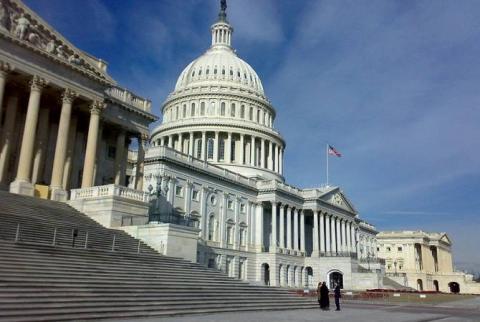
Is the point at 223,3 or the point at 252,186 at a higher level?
the point at 223,3

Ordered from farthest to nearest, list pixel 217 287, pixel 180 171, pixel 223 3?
1. pixel 223 3
2. pixel 180 171
3. pixel 217 287

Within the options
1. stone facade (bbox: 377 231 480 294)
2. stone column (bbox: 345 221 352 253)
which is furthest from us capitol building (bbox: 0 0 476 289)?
stone facade (bbox: 377 231 480 294)

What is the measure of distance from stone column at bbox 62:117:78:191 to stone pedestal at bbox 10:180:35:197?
17.4 ft

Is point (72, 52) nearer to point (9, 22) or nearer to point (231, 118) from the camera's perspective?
point (9, 22)

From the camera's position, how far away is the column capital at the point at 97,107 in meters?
41.7

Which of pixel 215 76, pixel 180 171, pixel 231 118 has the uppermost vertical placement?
pixel 215 76

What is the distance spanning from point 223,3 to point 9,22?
94.4 metres

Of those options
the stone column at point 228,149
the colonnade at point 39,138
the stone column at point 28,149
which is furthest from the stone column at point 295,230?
the stone column at point 28,149

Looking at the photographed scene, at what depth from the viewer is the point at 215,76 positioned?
103 metres

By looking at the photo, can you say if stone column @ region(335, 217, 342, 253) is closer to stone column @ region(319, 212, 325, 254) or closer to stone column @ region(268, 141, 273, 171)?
stone column @ region(319, 212, 325, 254)

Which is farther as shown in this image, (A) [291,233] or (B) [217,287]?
(A) [291,233]

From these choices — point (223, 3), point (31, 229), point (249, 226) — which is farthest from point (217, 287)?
point (223, 3)

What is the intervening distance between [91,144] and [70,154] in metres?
3.28

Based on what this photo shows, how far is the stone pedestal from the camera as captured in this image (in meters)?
35.0
